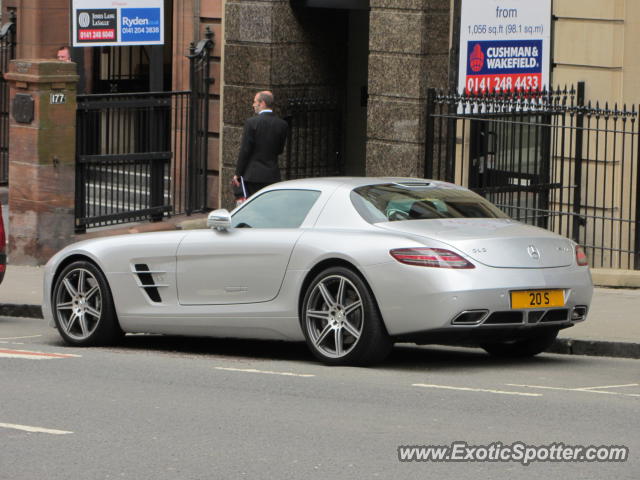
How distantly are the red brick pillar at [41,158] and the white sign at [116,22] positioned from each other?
2.21 feet

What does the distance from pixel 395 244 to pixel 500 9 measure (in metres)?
7.89

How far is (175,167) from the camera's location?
1994 centimetres

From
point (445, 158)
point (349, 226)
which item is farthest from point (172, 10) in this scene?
point (349, 226)

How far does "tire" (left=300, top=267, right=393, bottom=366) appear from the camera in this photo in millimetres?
10109

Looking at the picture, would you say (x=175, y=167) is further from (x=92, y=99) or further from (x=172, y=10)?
(x=172, y=10)

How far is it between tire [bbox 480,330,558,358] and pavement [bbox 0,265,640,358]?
51 centimetres

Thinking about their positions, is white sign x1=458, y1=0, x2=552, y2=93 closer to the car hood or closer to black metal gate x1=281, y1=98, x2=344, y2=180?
black metal gate x1=281, y1=98, x2=344, y2=180

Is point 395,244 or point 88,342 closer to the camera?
point 395,244

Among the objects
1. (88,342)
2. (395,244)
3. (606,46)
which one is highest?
(606,46)

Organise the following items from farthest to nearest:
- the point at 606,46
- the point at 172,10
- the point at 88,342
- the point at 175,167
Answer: the point at 172,10 → the point at 175,167 → the point at 606,46 → the point at 88,342

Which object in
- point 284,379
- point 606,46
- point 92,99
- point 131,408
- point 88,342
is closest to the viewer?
point 131,408

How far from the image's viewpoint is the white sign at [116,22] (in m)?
18.1

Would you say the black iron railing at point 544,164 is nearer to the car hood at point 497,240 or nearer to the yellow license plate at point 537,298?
the car hood at point 497,240

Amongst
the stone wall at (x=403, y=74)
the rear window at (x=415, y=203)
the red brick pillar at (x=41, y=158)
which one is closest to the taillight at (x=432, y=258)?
the rear window at (x=415, y=203)
